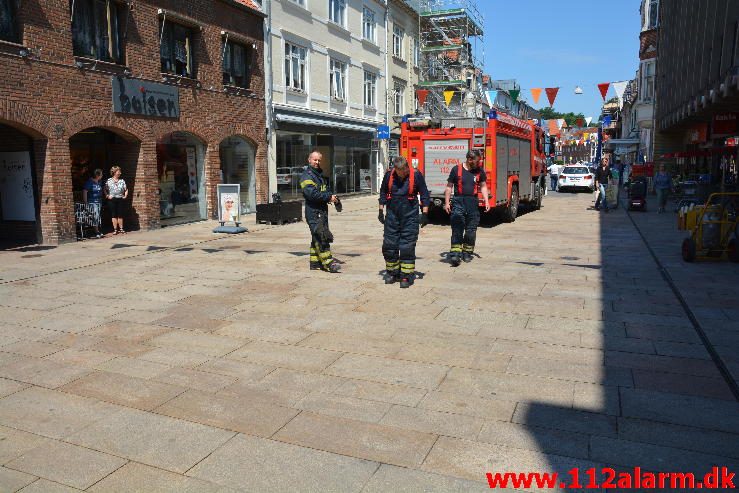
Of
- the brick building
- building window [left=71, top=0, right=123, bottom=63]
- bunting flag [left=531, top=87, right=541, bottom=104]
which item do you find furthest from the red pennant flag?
building window [left=71, top=0, right=123, bottom=63]

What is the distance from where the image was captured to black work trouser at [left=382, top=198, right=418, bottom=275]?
8.07 m

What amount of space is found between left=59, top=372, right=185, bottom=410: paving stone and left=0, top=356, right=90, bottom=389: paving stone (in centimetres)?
14

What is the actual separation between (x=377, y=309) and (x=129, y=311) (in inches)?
116

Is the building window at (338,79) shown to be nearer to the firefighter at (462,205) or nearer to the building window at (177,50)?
the building window at (177,50)

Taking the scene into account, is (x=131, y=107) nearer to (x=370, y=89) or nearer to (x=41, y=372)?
(x=41, y=372)

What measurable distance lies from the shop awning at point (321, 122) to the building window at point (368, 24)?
427 centimetres

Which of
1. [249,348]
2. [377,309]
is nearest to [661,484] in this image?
[249,348]

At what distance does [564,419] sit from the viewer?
3920 millimetres

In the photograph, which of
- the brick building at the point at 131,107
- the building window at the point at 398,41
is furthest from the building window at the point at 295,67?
the building window at the point at 398,41

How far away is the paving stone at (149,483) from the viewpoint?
3162 mm

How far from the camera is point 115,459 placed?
11.5ft

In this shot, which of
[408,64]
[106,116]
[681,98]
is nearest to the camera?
[106,116]

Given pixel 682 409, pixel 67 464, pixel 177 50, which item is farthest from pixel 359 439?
pixel 177 50

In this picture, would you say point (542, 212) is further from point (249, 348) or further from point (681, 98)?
point (249, 348)
